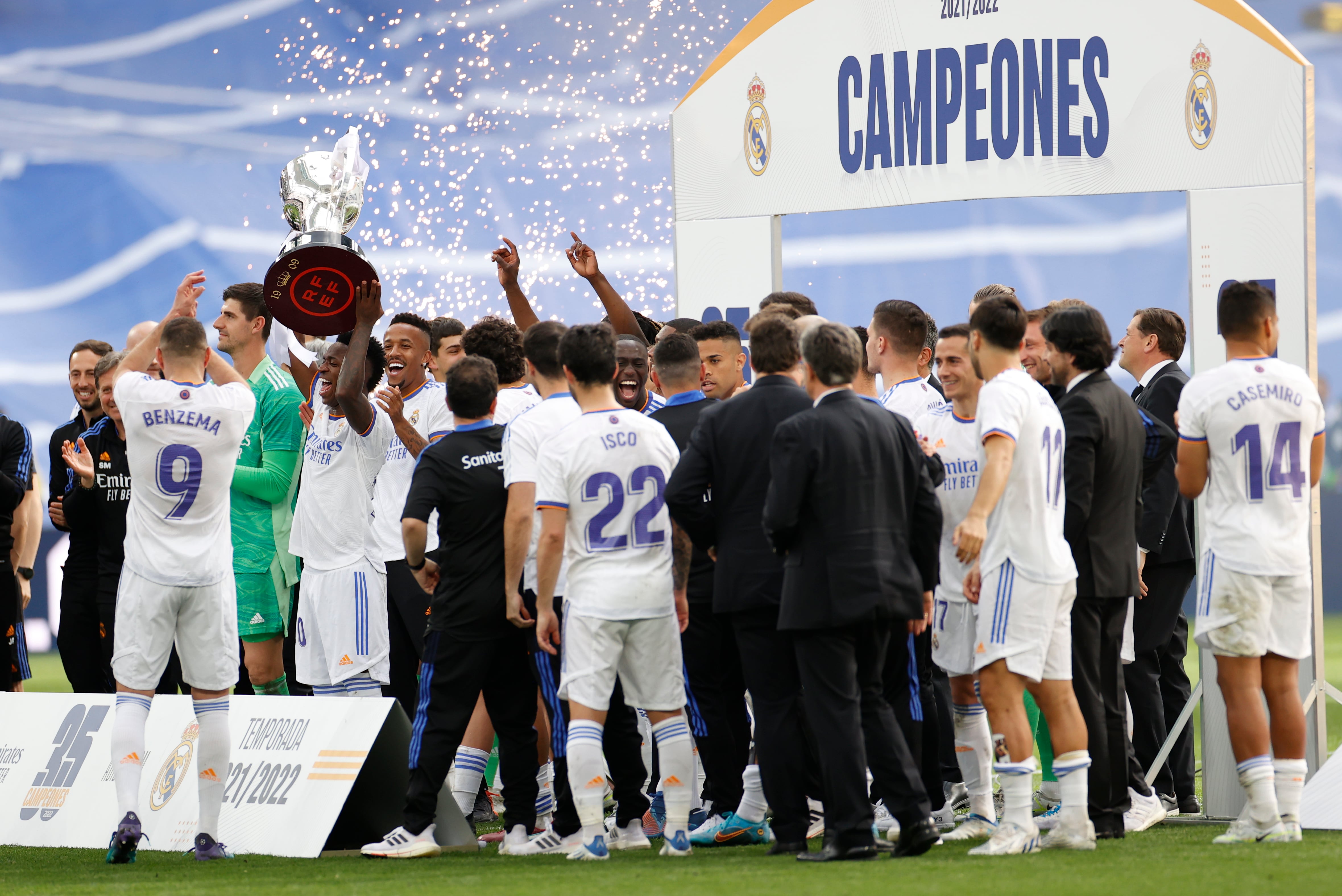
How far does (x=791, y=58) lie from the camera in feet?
25.3

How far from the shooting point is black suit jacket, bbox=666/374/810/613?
530 cm

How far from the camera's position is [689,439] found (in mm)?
5707

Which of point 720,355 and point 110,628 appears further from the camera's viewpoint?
point 110,628

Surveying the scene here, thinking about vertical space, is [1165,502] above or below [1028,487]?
below

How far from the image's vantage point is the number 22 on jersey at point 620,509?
5.47 meters

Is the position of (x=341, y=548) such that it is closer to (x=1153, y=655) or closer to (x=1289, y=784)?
(x=1153, y=655)

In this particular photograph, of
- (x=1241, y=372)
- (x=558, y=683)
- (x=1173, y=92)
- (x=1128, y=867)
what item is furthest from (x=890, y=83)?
(x=1128, y=867)

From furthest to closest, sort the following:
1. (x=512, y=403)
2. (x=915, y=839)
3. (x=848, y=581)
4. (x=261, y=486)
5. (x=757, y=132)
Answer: (x=757, y=132) → (x=261, y=486) → (x=512, y=403) → (x=915, y=839) → (x=848, y=581)

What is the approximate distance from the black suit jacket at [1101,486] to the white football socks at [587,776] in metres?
1.84

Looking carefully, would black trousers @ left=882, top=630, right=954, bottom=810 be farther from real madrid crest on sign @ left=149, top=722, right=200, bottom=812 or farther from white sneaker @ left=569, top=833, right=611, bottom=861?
real madrid crest on sign @ left=149, top=722, right=200, bottom=812

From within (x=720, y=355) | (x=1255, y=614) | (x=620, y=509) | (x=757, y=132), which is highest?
(x=757, y=132)

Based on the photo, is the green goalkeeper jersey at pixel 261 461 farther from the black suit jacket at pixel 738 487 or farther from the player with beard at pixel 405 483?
the black suit jacket at pixel 738 487

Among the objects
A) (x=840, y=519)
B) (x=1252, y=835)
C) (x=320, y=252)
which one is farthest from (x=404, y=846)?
(x=1252, y=835)

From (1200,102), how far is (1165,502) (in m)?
1.79
